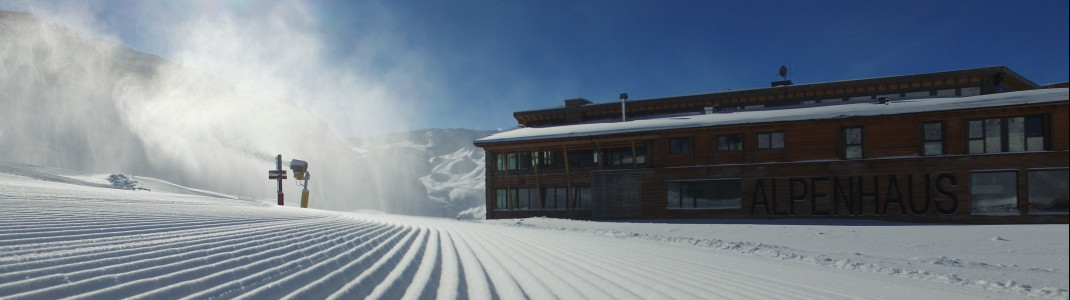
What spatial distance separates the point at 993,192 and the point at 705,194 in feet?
34.5

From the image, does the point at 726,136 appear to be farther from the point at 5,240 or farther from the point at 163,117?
the point at 163,117

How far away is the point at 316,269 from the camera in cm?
540

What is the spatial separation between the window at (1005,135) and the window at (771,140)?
21.8ft

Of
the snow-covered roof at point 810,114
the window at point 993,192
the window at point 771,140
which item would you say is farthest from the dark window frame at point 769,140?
the window at point 993,192

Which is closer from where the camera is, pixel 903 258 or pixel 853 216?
pixel 903 258

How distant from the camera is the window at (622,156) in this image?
100ft

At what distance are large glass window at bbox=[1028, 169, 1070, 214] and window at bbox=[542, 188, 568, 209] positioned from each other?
745 inches

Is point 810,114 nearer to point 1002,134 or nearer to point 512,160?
point 1002,134

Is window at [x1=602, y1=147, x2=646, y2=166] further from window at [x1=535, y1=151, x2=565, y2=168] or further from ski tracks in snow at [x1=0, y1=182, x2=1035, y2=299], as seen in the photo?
ski tracks in snow at [x1=0, y1=182, x2=1035, y2=299]

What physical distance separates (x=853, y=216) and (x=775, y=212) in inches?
115

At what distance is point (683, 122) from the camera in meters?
29.1

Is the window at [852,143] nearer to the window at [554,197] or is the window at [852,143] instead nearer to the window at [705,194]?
the window at [705,194]

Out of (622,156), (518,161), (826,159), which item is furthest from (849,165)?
(518,161)

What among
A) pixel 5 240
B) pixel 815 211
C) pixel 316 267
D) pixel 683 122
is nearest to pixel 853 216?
pixel 815 211
